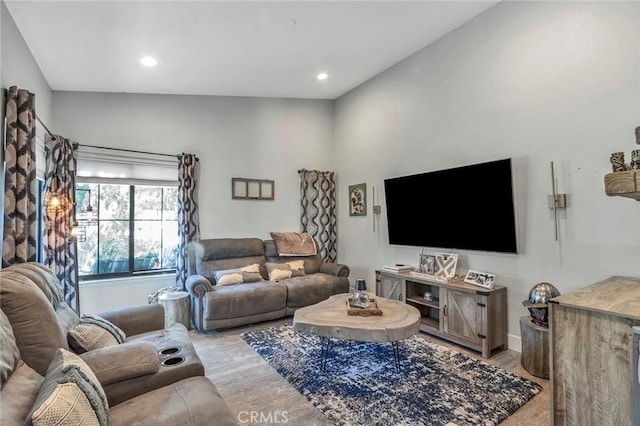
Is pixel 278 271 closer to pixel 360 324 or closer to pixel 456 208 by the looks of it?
pixel 360 324

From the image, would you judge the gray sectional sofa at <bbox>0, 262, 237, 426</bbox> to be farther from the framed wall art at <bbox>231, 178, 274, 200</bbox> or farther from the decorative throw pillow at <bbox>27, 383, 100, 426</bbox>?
the framed wall art at <bbox>231, 178, 274, 200</bbox>

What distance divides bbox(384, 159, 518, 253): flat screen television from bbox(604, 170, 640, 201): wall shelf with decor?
5.49 feet

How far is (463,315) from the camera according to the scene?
10.4 feet

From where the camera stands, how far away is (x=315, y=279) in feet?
14.4

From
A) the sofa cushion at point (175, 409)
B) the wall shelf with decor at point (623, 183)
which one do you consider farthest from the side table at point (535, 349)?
the sofa cushion at point (175, 409)

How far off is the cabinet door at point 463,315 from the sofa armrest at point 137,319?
9.07ft

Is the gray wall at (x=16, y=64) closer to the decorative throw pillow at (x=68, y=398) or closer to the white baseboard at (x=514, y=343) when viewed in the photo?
the decorative throw pillow at (x=68, y=398)

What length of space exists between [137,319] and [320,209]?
3532 millimetres

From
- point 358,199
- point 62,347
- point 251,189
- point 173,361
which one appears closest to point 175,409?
point 173,361

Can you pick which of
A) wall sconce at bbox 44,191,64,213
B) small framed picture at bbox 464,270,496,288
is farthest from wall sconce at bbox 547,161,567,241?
wall sconce at bbox 44,191,64,213

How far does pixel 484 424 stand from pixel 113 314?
2.77m

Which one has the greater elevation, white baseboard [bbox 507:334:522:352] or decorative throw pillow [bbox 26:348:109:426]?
decorative throw pillow [bbox 26:348:109:426]

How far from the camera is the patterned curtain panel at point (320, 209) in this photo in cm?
547

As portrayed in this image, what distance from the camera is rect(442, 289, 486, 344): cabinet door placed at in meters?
3.04
